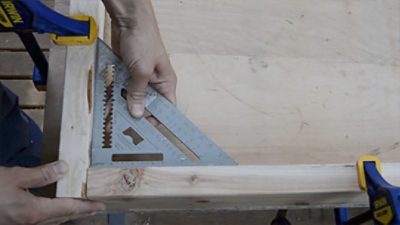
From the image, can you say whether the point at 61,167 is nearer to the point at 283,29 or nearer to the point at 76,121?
the point at 76,121

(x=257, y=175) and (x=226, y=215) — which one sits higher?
(x=257, y=175)

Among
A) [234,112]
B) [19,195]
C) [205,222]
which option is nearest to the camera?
[19,195]

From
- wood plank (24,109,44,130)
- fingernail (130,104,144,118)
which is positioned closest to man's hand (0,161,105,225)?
fingernail (130,104,144,118)

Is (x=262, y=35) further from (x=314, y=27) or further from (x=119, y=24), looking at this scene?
(x=119, y=24)

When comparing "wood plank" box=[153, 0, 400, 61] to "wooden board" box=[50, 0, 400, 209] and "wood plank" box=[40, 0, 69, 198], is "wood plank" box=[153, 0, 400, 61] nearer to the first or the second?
"wooden board" box=[50, 0, 400, 209]

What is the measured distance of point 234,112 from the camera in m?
0.85

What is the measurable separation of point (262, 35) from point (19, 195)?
0.54 metres

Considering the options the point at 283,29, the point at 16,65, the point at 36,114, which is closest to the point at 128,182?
the point at 283,29

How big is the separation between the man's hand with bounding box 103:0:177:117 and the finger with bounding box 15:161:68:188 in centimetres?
15

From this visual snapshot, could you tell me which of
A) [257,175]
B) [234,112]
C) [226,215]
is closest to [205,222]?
[226,215]

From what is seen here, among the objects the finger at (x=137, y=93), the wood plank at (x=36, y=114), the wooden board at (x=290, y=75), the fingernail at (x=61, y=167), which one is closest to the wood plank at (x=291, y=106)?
the wooden board at (x=290, y=75)

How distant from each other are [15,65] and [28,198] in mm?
889

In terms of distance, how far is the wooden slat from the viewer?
4.66 ft

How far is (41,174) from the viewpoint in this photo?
0.64 m
